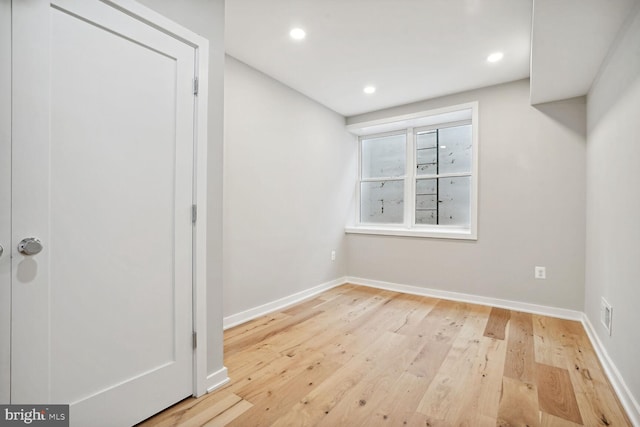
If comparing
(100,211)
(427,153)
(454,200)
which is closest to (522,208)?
(454,200)

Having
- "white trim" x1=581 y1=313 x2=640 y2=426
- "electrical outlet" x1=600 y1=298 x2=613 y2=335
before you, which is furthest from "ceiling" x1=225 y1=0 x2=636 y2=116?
"white trim" x1=581 y1=313 x2=640 y2=426

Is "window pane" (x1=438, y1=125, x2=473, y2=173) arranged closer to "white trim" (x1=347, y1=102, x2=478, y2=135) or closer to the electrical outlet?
"white trim" (x1=347, y1=102, x2=478, y2=135)

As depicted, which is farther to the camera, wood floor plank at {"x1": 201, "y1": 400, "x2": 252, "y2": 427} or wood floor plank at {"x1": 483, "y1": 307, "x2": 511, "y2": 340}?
wood floor plank at {"x1": 483, "y1": 307, "x2": 511, "y2": 340}

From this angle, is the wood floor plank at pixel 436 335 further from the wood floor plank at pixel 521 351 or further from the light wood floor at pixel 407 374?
the wood floor plank at pixel 521 351

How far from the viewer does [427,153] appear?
4055 millimetres

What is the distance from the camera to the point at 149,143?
4.96 ft

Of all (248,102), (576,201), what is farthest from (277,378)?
(576,201)

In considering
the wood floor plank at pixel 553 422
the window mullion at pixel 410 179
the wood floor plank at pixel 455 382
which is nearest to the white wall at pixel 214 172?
the wood floor plank at pixel 455 382

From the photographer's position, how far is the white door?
Result: 115 centimetres

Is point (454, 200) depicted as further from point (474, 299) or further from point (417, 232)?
point (474, 299)

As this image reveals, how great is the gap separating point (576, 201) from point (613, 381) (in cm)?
173

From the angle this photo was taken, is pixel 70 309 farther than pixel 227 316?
No

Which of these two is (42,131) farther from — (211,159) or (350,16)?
(350,16)

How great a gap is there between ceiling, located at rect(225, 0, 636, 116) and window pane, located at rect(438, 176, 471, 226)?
1.14m
